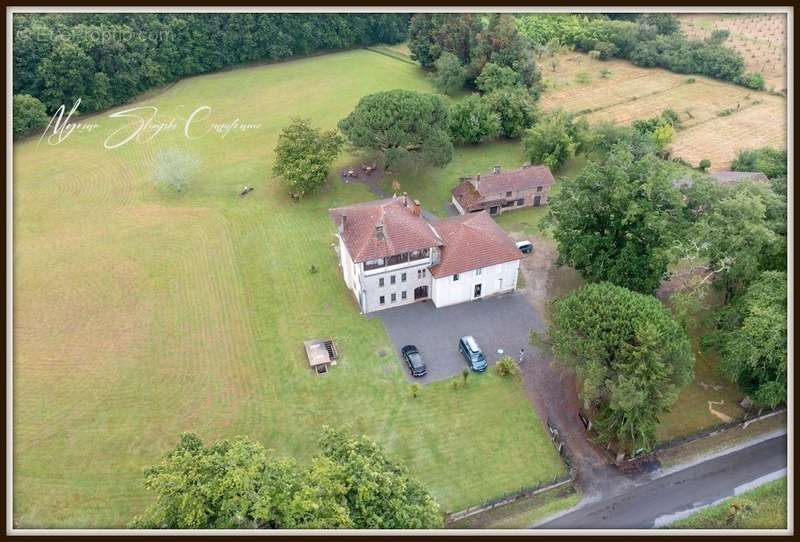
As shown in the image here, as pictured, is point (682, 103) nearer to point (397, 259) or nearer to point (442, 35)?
point (442, 35)

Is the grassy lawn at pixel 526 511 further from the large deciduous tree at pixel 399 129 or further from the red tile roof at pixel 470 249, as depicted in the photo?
the large deciduous tree at pixel 399 129

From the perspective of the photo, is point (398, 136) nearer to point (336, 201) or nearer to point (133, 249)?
point (336, 201)

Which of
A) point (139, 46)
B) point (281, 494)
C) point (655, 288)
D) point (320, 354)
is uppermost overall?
point (139, 46)

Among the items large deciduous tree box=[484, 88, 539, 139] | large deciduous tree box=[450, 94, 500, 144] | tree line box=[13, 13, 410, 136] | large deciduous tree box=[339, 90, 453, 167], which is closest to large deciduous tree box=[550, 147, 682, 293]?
large deciduous tree box=[339, 90, 453, 167]

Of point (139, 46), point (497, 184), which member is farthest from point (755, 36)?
point (139, 46)

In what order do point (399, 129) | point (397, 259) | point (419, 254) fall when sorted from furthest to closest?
point (399, 129) < point (419, 254) < point (397, 259)

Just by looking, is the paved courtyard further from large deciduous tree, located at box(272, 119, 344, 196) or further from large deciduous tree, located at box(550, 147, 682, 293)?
large deciduous tree, located at box(272, 119, 344, 196)
